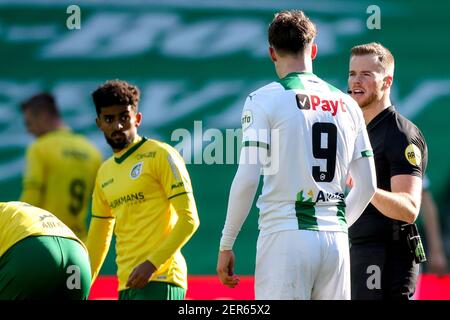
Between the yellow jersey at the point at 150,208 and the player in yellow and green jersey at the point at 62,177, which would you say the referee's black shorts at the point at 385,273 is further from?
the player in yellow and green jersey at the point at 62,177

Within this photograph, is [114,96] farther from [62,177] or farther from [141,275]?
[62,177]

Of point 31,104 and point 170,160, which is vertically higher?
point 31,104

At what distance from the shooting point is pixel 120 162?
5.69m

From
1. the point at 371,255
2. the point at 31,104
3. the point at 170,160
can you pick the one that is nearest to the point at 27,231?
the point at 170,160

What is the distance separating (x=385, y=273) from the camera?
5.02 m

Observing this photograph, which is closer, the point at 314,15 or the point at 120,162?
the point at 120,162

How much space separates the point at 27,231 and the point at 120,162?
129 cm

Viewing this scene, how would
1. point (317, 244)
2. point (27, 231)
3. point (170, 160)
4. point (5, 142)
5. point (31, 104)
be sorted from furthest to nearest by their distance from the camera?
1. point (5, 142)
2. point (31, 104)
3. point (170, 160)
4. point (27, 231)
5. point (317, 244)

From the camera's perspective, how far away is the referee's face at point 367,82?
525 cm

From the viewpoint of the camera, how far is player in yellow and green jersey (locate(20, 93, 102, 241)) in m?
7.85

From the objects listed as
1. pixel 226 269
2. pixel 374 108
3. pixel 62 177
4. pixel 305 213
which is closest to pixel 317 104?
pixel 305 213

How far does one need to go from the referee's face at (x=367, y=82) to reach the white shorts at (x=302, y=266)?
3.85 ft
